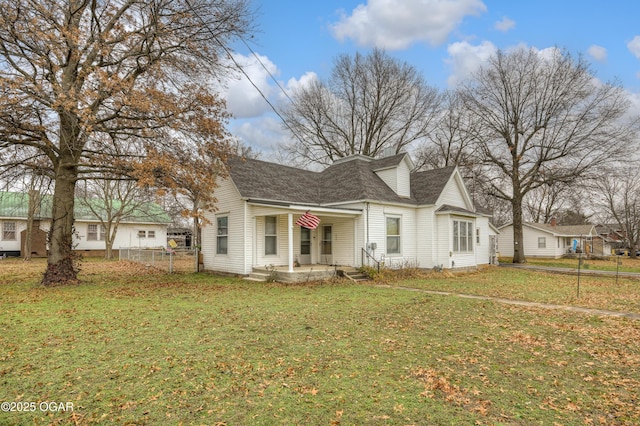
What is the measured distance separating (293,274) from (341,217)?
14.8ft

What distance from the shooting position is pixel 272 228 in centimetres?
1644

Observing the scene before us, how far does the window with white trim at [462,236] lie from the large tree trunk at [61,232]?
17.5 m

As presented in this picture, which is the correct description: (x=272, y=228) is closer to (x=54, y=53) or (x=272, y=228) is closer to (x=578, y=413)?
(x=54, y=53)

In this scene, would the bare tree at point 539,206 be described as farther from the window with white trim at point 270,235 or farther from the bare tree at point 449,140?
the window with white trim at point 270,235

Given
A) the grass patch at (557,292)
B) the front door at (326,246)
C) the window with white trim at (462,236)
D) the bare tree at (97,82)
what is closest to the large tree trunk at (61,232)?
the bare tree at (97,82)

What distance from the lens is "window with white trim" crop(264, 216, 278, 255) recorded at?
16234mm

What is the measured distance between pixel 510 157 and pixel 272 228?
2276 cm

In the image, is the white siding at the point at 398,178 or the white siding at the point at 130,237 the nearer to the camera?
the white siding at the point at 398,178

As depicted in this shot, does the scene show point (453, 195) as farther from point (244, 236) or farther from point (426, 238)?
point (244, 236)

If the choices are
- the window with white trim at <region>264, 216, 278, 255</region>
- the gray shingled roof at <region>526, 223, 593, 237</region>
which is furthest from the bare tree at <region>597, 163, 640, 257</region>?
the window with white trim at <region>264, 216, 278, 255</region>

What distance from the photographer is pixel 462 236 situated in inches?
800

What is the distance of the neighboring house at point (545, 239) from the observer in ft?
131

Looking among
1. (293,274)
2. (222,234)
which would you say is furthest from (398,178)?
(222,234)

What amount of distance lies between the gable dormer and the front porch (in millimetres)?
6026
